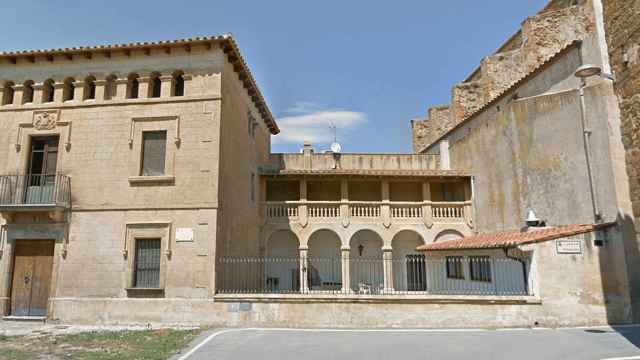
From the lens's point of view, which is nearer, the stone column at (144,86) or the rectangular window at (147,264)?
the rectangular window at (147,264)

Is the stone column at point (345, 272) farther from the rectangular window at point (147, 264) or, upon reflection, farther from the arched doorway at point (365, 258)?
the rectangular window at point (147, 264)

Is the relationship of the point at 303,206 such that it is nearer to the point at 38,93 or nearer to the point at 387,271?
the point at 387,271

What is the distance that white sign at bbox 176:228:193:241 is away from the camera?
12727 mm

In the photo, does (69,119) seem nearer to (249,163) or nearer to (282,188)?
(249,163)

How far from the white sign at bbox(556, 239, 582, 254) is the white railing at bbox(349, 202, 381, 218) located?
10.9m

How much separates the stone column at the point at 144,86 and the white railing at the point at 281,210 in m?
9.17

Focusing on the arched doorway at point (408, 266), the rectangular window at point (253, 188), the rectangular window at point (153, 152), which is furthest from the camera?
the arched doorway at point (408, 266)

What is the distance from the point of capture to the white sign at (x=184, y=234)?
12.7 meters

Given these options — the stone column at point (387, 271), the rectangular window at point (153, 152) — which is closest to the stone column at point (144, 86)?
the rectangular window at point (153, 152)

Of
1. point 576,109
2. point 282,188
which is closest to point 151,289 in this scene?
point 282,188

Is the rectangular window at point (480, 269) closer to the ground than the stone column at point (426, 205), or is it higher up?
closer to the ground

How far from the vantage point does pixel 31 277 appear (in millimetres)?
13367

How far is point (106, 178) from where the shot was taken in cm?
1344

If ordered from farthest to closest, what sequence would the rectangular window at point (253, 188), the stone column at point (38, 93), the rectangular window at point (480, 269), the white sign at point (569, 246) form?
the rectangular window at point (253, 188) → the rectangular window at point (480, 269) → the stone column at point (38, 93) → the white sign at point (569, 246)
